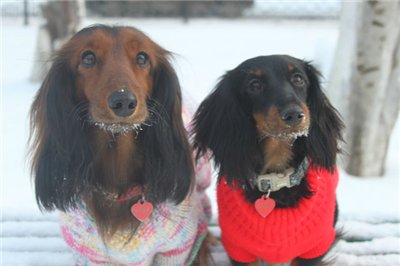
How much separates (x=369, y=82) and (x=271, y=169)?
129cm

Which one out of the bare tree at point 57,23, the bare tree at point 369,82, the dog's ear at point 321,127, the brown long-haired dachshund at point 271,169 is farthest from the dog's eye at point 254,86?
the bare tree at point 57,23

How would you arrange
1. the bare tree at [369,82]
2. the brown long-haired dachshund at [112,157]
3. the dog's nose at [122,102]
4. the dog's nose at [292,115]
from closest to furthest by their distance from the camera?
the dog's nose at [122,102] → the dog's nose at [292,115] → the brown long-haired dachshund at [112,157] → the bare tree at [369,82]

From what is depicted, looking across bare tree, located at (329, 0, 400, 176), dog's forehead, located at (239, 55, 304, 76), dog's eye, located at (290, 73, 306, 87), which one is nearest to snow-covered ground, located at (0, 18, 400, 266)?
bare tree, located at (329, 0, 400, 176)

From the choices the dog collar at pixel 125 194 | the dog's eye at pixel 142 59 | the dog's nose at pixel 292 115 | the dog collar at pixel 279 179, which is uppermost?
the dog's eye at pixel 142 59

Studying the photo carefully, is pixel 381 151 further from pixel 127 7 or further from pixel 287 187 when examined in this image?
pixel 127 7

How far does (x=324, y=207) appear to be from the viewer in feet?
5.57

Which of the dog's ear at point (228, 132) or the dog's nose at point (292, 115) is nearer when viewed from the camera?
the dog's nose at point (292, 115)

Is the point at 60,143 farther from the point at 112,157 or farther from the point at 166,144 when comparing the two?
the point at 166,144

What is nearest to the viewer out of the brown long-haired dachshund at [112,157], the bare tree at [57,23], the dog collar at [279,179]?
the brown long-haired dachshund at [112,157]

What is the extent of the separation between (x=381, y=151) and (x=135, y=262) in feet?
5.70

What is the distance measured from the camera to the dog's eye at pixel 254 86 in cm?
164

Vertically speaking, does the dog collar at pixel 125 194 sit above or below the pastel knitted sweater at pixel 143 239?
above

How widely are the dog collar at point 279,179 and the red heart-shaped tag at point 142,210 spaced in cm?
38

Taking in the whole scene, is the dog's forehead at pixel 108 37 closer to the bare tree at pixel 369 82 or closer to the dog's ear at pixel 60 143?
the dog's ear at pixel 60 143
